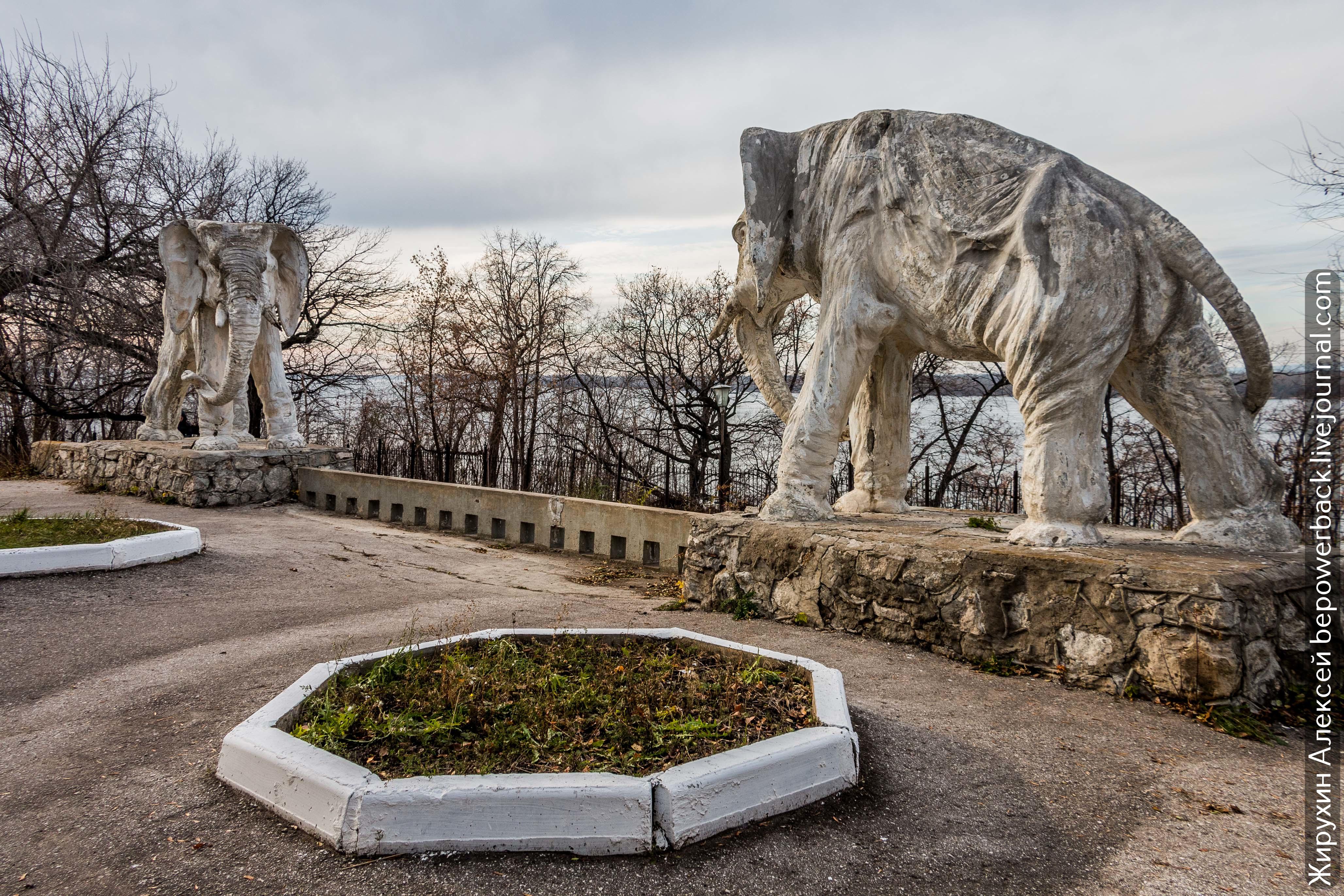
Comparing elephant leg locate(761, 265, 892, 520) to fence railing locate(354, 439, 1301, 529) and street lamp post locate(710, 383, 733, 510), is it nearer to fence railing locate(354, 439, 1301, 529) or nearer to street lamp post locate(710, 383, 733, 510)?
fence railing locate(354, 439, 1301, 529)

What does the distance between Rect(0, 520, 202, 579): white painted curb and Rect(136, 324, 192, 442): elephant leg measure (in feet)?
25.9

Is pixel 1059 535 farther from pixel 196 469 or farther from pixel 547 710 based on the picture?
pixel 196 469

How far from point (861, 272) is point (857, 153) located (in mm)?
877

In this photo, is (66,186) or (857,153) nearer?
(857,153)

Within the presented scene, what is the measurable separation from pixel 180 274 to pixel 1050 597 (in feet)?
48.4

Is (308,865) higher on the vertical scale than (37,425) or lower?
lower

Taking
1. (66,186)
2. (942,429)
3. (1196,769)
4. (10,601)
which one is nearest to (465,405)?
(66,186)

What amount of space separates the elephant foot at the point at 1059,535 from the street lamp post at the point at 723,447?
8459 mm

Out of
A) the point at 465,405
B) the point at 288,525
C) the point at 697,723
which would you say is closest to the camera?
the point at 697,723

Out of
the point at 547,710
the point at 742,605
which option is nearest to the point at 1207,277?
the point at 742,605

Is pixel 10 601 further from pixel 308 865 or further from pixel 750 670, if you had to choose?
pixel 750 670

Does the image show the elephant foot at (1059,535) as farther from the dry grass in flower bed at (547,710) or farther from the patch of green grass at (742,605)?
the patch of green grass at (742,605)

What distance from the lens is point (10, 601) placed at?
5.95 m

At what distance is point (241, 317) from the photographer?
12.6m
